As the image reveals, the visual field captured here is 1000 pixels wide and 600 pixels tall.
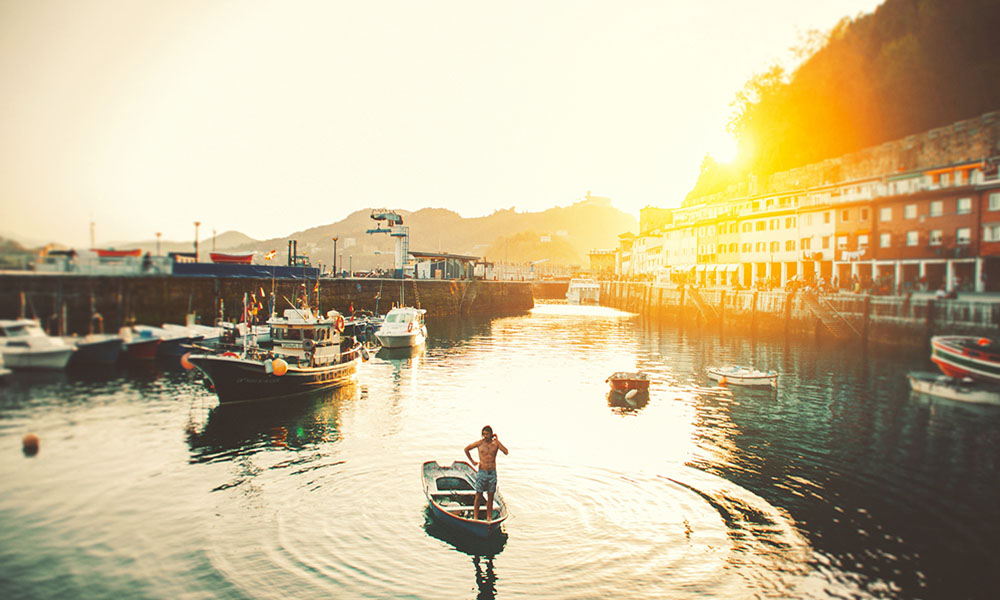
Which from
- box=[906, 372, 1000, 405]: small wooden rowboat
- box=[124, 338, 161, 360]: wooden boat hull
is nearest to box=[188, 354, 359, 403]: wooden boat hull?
box=[124, 338, 161, 360]: wooden boat hull

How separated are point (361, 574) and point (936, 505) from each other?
1510 cm

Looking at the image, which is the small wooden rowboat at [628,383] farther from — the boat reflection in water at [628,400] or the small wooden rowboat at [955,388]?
the small wooden rowboat at [955,388]

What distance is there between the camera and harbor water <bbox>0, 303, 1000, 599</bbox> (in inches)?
393

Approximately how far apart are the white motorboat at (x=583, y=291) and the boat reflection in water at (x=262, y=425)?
4415 inches

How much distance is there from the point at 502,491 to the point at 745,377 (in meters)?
20.6

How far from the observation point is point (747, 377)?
→ 95.9ft

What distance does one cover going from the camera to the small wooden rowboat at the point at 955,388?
917 inches

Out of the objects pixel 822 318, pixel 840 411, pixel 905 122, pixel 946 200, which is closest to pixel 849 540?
pixel 840 411

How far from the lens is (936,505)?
45.6ft

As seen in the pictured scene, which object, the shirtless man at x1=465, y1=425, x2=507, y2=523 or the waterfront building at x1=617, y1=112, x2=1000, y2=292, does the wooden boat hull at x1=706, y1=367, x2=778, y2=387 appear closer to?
the waterfront building at x1=617, y1=112, x2=1000, y2=292

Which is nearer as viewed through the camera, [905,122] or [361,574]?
[361,574]

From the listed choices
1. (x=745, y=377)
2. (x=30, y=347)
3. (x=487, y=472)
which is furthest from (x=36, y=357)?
(x=745, y=377)

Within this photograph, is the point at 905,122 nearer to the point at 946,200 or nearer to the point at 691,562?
the point at 946,200

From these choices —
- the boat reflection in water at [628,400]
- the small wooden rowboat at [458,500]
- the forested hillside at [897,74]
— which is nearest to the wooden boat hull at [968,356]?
the forested hillside at [897,74]
